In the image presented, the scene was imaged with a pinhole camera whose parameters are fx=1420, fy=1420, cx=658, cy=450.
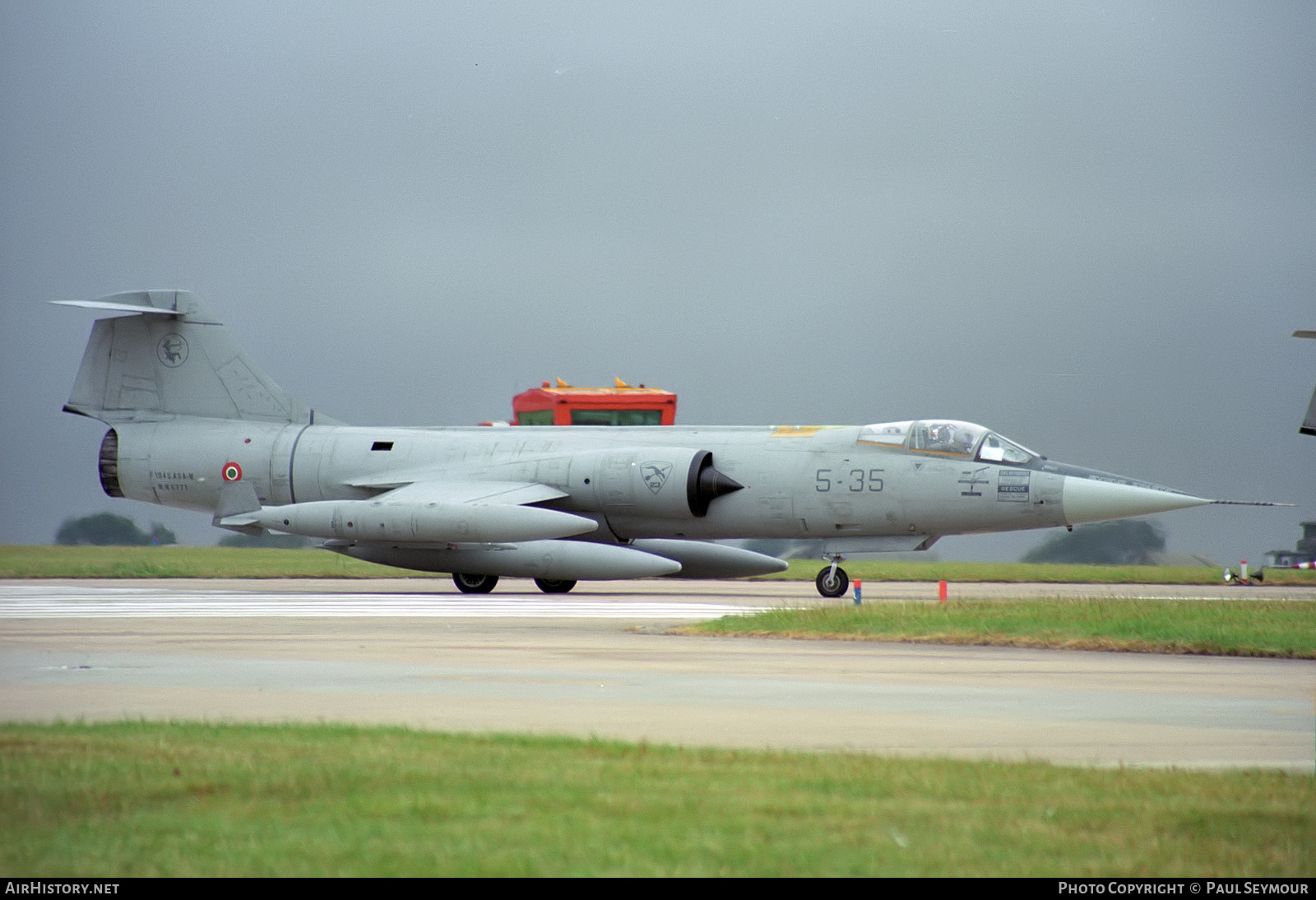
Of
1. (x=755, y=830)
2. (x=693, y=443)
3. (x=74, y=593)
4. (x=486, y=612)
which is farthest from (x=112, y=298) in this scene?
(x=755, y=830)

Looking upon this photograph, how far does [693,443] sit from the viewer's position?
82.3 ft

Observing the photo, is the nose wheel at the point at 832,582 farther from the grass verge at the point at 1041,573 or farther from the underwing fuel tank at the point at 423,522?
the grass verge at the point at 1041,573

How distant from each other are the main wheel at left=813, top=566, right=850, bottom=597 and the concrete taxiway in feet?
23.5

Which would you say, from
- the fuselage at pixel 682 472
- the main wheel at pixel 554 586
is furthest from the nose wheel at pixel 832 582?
the main wheel at pixel 554 586

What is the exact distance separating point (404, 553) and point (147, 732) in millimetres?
18234

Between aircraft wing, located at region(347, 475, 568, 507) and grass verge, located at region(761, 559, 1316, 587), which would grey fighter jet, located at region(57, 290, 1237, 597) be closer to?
aircraft wing, located at region(347, 475, 568, 507)

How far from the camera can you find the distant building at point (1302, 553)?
35469mm

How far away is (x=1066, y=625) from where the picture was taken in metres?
14.1

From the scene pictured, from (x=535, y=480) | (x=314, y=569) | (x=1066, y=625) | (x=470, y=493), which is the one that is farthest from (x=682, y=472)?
(x=314, y=569)

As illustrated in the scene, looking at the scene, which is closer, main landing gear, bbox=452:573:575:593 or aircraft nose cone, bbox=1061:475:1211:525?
aircraft nose cone, bbox=1061:475:1211:525

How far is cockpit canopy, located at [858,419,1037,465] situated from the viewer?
23.2 m

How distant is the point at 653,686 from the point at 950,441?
14829 mm

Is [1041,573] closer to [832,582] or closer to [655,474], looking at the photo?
[832,582]

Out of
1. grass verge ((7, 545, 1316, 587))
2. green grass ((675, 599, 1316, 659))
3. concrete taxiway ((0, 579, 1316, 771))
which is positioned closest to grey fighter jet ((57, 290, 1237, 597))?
grass verge ((7, 545, 1316, 587))
